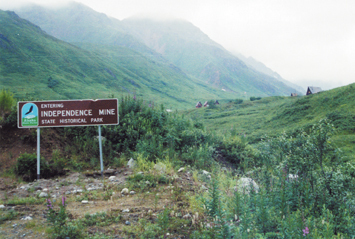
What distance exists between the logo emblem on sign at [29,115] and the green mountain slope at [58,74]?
76.1m

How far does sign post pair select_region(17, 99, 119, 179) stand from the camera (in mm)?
8867

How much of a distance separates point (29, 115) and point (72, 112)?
1.59 meters

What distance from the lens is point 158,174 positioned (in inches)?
317

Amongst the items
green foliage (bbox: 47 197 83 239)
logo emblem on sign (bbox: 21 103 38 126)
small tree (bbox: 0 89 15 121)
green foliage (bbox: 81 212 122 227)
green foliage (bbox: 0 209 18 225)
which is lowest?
green foliage (bbox: 0 209 18 225)

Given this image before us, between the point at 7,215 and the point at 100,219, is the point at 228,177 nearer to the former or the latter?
the point at 100,219

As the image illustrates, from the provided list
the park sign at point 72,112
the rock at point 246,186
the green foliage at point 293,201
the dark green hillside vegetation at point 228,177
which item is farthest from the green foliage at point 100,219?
the park sign at point 72,112

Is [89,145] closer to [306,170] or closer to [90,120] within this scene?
[90,120]

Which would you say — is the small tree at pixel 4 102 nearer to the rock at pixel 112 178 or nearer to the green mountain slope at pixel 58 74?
the rock at pixel 112 178

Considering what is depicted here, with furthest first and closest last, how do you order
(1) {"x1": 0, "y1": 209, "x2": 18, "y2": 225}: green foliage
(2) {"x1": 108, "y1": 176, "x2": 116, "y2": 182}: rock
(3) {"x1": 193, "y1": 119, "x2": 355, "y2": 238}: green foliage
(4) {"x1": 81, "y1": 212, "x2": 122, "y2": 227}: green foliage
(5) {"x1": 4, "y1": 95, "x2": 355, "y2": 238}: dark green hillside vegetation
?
(2) {"x1": 108, "y1": 176, "x2": 116, "y2": 182}: rock
(1) {"x1": 0, "y1": 209, "x2": 18, "y2": 225}: green foliage
(4) {"x1": 81, "y1": 212, "x2": 122, "y2": 227}: green foliage
(5) {"x1": 4, "y1": 95, "x2": 355, "y2": 238}: dark green hillside vegetation
(3) {"x1": 193, "y1": 119, "x2": 355, "y2": 238}: green foliage

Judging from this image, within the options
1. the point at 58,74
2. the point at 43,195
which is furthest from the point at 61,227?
the point at 58,74

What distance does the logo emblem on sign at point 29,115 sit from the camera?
28.9 ft

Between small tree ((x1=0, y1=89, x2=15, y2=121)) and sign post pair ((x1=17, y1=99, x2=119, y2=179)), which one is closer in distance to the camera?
sign post pair ((x1=17, y1=99, x2=119, y2=179))

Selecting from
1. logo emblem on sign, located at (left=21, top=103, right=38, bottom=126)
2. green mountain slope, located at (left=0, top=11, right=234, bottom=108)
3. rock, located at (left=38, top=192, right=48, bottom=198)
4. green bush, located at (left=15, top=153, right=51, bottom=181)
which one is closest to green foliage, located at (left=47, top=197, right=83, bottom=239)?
rock, located at (left=38, top=192, right=48, bottom=198)

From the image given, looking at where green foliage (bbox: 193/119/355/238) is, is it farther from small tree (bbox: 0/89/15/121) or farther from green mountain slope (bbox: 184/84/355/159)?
green mountain slope (bbox: 184/84/355/159)
